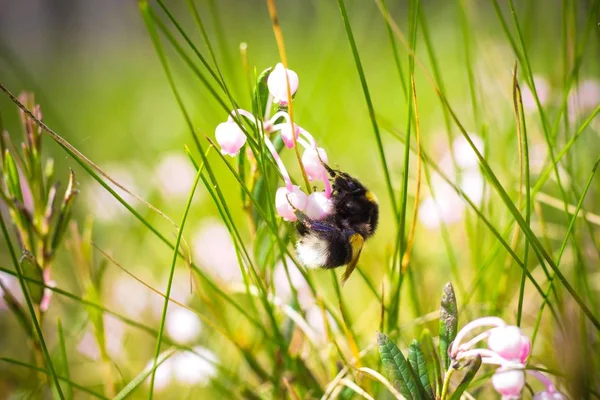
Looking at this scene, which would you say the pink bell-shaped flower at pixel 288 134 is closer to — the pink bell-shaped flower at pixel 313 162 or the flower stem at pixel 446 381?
the pink bell-shaped flower at pixel 313 162

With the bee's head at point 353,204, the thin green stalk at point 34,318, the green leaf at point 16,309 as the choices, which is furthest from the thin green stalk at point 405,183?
the green leaf at point 16,309

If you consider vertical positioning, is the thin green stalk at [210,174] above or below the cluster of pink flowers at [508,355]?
above

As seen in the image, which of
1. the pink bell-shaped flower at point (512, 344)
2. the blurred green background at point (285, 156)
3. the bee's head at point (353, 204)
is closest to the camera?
the pink bell-shaped flower at point (512, 344)

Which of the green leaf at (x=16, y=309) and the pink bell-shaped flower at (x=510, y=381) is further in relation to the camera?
the green leaf at (x=16, y=309)

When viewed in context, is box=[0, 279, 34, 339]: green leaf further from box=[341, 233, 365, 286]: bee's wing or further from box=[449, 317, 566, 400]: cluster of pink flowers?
box=[449, 317, 566, 400]: cluster of pink flowers

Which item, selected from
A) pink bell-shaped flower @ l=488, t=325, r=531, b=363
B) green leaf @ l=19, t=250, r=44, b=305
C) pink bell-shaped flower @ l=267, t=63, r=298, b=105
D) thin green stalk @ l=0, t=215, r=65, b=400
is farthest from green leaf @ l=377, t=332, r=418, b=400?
green leaf @ l=19, t=250, r=44, b=305

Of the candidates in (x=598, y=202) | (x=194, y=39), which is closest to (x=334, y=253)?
(x=598, y=202)
